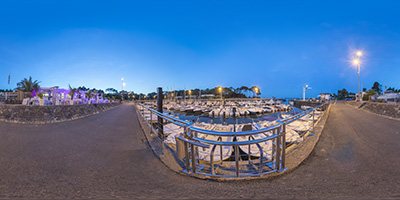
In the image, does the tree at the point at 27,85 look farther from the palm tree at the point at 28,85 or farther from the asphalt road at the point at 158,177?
the asphalt road at the point at 158,177

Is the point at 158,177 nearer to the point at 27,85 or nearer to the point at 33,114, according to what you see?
the point at 33,114

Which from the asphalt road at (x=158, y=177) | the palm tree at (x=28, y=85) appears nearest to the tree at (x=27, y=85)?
the palm tree at (x=28, y=85)

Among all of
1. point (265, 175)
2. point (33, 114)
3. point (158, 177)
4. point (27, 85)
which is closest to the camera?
point (265, 175)

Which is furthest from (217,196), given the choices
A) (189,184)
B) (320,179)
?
(320,179)

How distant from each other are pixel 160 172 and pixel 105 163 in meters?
1.40

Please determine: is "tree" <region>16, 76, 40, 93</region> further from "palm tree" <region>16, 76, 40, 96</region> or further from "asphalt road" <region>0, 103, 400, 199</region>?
"asphalt road" <region>0, 103, 400, 199</region>

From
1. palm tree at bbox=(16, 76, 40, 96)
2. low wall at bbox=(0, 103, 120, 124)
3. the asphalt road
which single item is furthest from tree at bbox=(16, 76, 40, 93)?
the asphalt road

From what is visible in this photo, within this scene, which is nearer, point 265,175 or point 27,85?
point 265,175

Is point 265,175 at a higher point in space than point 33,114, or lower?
lower

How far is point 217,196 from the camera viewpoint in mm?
2172

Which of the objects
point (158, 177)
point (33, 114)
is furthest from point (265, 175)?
point (33, 114)

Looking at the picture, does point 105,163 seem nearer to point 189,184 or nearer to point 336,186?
point 189,184

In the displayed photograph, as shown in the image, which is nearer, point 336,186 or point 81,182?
point 336,186

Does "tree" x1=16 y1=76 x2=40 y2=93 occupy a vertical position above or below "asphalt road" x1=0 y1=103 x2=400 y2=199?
above
